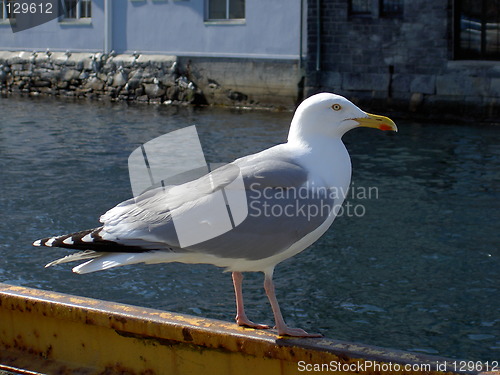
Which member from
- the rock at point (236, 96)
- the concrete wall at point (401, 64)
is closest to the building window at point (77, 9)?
the rock at point (236, 96)

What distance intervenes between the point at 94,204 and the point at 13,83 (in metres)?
15.1

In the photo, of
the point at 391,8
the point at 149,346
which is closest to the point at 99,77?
the point at 391,8

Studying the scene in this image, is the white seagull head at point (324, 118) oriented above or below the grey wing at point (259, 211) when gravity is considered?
above

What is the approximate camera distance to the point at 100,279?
21.6 feet

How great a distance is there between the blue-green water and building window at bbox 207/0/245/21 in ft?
20.6

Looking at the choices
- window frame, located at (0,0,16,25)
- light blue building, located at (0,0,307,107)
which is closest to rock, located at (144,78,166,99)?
light blue building, located at (0,0,307,107)

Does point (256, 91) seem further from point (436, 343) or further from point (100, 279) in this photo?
point (436, 343)

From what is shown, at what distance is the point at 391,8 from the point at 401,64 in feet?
3.86

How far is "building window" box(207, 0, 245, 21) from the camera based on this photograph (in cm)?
1961

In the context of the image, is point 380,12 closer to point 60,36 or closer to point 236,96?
point 236,96

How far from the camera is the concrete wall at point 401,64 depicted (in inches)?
636

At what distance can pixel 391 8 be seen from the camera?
17203 mm

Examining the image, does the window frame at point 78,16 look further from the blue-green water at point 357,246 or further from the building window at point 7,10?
the blue-green water at point 357,246

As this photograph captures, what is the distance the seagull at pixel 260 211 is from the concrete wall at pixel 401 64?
12753mm
